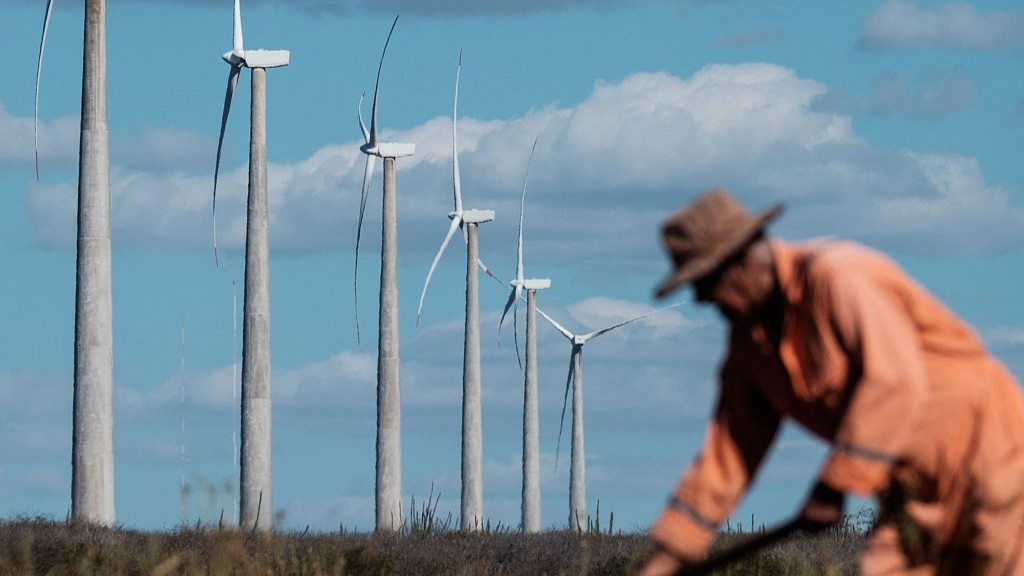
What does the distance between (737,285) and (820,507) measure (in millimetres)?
689

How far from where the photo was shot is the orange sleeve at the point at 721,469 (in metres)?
6.08

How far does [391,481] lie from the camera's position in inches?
1716

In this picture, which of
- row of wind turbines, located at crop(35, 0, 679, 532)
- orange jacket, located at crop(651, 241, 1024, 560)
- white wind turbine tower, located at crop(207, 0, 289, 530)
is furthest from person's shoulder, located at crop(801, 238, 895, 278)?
white wind turbine tower, located at crop(207, 0, 289, 530)

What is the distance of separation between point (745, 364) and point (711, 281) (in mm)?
549

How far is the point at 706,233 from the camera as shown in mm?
5477

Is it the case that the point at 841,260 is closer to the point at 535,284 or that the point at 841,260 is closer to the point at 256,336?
the point at 256,336

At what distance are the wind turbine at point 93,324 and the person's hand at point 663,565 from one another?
23825 millimetres

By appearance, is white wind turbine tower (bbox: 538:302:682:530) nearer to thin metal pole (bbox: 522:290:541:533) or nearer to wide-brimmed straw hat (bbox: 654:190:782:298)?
thin metal pole (bbox: 522:290:541:533)

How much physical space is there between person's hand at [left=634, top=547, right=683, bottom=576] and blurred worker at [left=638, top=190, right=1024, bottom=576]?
60 cm

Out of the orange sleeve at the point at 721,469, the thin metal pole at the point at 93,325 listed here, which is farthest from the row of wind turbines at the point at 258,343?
the orange sleeve at the point at 721,469

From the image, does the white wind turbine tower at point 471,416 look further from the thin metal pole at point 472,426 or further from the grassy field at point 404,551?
the grassy field at point 404,551

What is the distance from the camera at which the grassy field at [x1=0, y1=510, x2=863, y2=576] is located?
16.6m

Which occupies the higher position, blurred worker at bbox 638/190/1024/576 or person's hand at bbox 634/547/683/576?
blurred worker at bbox 638/190/1024/576

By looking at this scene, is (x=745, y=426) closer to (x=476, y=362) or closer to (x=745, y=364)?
(x=745, y=364)
